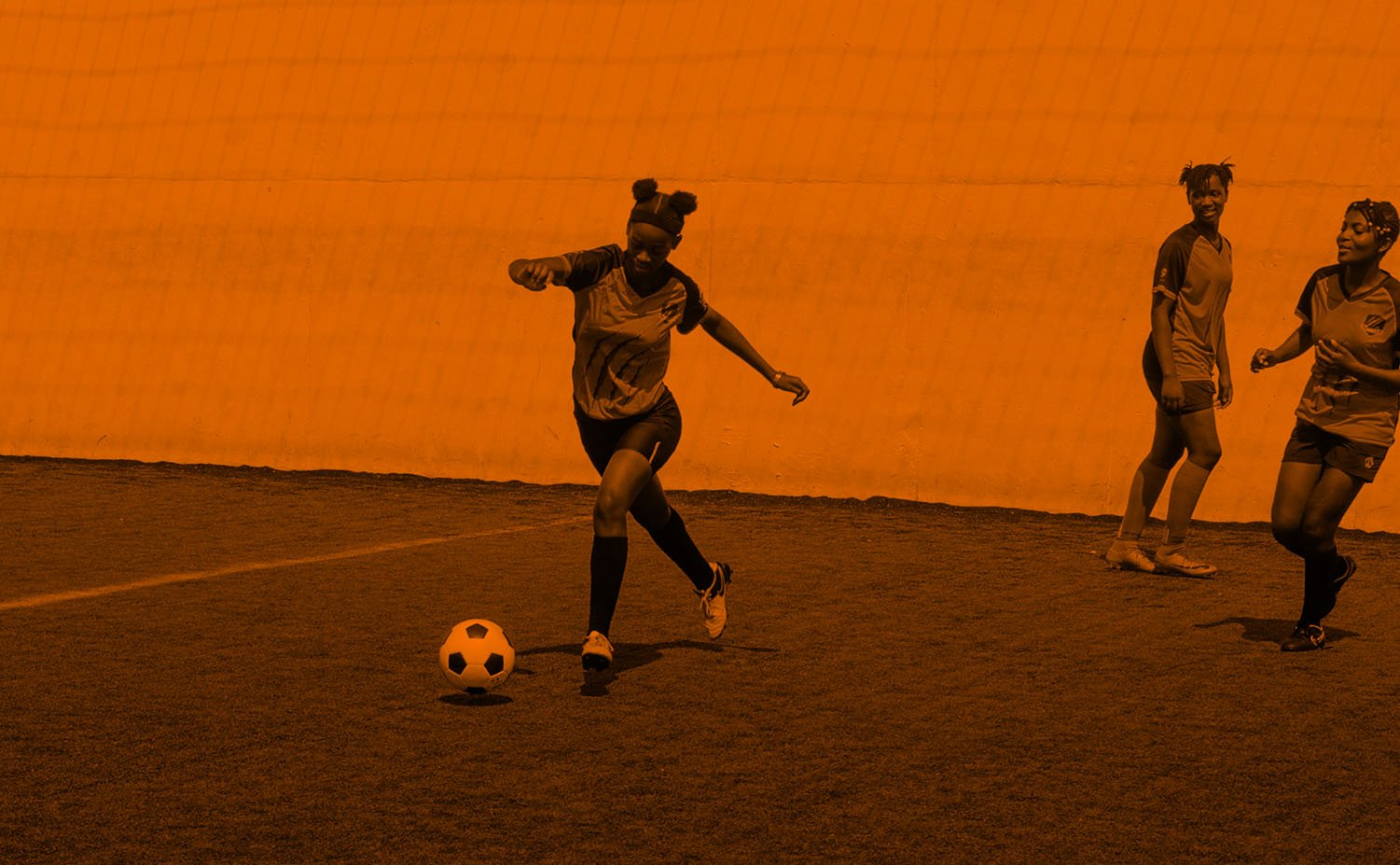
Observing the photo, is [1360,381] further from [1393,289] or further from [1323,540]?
[1323,540]

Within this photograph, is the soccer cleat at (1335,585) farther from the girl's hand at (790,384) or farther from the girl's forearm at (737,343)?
the girl's forearm at (737,343)

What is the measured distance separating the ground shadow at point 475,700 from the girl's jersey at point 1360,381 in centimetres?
350

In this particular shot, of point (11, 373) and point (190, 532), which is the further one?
point (11, 373)

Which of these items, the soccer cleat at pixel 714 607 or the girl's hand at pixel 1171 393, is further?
the girl's hand at pixel 1171 393

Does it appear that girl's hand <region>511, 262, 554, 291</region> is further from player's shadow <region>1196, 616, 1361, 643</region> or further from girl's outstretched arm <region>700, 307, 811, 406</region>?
player's shadow <region>1196, 616, 1361, 643</region>

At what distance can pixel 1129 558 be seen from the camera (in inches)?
416

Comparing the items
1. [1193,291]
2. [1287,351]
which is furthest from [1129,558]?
[1287,351]

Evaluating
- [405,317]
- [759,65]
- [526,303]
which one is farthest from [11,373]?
[759,65]

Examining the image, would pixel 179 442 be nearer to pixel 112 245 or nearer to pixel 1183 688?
pixel 112 245

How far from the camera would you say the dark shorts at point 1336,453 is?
25.7 ft

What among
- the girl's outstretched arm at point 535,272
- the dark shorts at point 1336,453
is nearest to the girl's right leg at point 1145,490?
the dark shorts at point 1336,453

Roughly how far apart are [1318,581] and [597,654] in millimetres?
3196

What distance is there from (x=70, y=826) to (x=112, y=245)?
12.0 metres

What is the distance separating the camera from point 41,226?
16.5m
